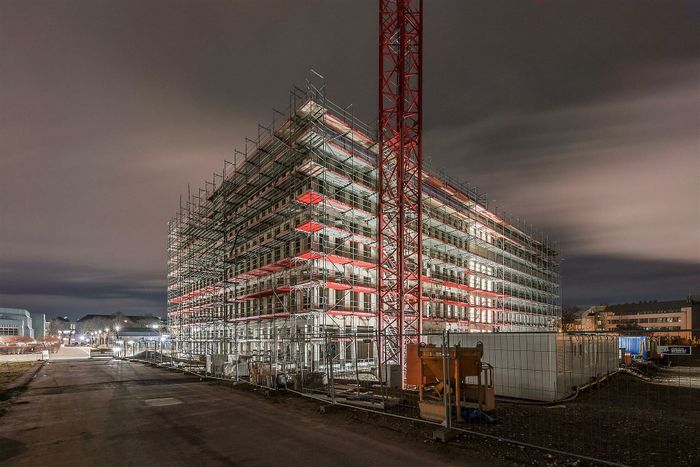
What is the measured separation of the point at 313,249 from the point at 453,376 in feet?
64.0

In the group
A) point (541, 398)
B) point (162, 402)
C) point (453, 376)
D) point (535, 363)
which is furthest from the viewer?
point (162, 402)

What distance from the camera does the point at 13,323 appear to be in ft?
341

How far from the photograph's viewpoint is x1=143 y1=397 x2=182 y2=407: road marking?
47.5 feet

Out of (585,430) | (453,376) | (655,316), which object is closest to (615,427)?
(585,430)

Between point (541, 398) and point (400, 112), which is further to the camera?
point (400, 112)

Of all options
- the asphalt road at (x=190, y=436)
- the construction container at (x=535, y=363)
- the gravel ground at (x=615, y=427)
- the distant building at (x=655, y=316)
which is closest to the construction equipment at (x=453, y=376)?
the gravel ground at (x=615, y=427)

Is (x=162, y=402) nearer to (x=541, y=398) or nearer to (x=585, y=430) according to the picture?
(x=541, y=398)

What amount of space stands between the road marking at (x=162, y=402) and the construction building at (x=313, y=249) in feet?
14.1

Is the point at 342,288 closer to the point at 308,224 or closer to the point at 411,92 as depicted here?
the point at 308,224

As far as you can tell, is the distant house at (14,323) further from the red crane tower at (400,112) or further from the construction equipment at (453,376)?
the construction equipment at (453,376)

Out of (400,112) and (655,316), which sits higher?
(400,112)

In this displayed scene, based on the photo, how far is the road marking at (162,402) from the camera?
14491mm

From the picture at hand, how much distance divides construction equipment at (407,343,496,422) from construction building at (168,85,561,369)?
8743 mm

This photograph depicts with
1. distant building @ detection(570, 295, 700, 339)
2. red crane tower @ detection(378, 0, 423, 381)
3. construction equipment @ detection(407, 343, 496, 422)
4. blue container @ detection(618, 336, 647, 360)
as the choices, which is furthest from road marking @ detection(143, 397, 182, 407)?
distant building @ detection(570, 295, 700, 339)
